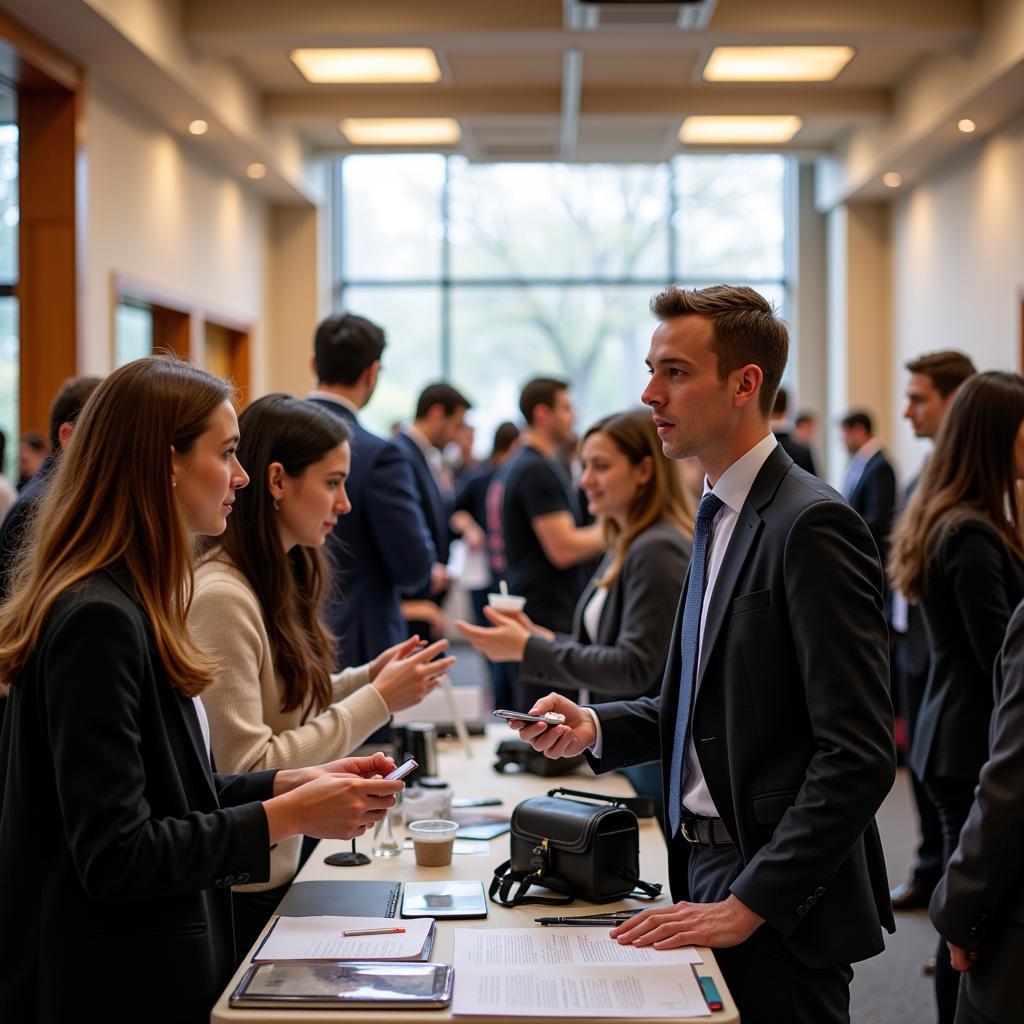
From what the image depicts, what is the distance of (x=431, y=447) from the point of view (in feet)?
18.9

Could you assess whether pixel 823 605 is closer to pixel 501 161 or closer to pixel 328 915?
pixel 328 915

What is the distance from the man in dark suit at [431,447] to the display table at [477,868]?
1040 mm

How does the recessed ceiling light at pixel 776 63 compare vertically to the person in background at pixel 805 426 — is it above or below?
above

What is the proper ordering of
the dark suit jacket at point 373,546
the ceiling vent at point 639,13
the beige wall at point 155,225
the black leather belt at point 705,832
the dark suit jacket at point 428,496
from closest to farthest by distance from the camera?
the black leather belt at point 705,832 → the dark suit jacket at point 373,546 → the dark suit jacket at point 428,496 → the ceiling vent at point 639,13 → the beige wall at point 155,225

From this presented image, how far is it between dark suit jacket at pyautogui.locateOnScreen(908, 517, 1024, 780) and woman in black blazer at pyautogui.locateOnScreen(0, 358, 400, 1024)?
72.5 inches

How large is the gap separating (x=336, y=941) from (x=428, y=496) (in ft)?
9.35

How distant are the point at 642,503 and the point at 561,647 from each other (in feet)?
1.58

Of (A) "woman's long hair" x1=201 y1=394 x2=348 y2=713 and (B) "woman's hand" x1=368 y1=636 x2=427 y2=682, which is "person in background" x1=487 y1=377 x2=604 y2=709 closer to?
(B) "woman's hand" x1=368 y1=636 x2=427 y2=682

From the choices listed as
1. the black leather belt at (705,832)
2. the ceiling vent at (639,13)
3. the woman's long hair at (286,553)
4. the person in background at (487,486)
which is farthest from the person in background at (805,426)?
the black leather belt at (705,832)

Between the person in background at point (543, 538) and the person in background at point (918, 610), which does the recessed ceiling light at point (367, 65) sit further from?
the person in background at point (918, 610)

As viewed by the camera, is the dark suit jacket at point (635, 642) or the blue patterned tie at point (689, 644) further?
the dark suit jacket at point (635, 642)

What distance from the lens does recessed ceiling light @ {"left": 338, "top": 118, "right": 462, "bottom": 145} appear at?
8.59 m

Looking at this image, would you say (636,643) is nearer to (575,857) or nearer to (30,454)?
(575,857)

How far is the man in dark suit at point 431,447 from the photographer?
4.59 meters
